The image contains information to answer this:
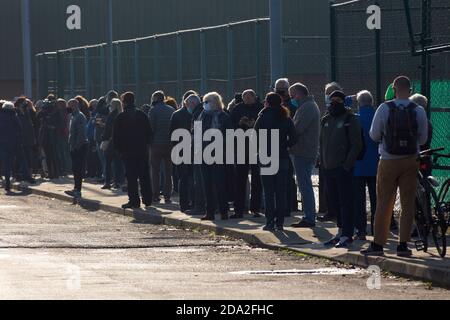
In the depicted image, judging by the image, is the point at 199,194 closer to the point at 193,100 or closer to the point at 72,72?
the point at 193,100

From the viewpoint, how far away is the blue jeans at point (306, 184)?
17.3 metres

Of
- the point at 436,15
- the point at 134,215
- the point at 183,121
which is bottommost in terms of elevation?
the point at 134,215

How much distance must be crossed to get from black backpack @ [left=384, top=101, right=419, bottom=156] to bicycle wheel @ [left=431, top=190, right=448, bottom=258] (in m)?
0.65

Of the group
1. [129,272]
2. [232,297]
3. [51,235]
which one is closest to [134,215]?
[51,235]

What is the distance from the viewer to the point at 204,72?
24344 mm

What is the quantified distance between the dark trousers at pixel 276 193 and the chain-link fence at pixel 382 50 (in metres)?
1.75

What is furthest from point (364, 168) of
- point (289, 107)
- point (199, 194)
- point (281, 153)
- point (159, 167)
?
point (159, 167)

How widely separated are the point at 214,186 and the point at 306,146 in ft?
7.40

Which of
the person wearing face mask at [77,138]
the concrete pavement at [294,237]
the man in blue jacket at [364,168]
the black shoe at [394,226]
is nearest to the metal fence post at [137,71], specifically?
the concrete pavement at [294,237]

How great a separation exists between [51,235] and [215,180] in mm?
2471

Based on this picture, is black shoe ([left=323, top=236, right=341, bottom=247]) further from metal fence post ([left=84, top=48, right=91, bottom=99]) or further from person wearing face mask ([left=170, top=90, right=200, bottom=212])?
metal fence post ([left=84, top=48, right=91, bottom=99])

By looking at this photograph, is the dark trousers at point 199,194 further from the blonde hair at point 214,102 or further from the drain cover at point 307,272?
the drain cover at point 307,272
